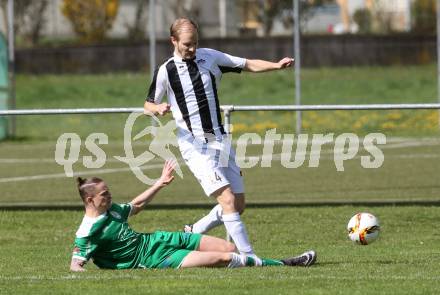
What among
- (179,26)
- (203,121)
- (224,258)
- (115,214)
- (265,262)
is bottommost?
(265,262)

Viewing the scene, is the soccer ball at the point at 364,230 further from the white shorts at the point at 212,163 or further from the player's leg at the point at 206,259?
the player's leg at the point at 206,259

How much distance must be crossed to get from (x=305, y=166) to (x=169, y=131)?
256 cm

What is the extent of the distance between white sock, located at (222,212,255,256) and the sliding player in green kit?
18cm

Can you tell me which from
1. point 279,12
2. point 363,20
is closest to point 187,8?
point 279,12

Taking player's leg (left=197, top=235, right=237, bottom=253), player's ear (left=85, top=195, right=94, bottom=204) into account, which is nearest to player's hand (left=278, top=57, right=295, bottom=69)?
player's leg (left=197, top=235, right=237, bottom=253)

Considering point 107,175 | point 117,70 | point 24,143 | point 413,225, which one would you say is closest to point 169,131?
point 107,175

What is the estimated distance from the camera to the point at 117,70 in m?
35.5

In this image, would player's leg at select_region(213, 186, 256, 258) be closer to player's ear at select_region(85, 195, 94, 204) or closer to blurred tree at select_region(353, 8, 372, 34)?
player's ear at select_region(85, 195, 94, 204)

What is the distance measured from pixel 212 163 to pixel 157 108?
711 mm

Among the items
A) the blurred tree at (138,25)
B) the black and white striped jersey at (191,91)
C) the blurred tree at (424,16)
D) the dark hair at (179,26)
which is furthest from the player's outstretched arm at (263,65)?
the blurred tree at (424,16)

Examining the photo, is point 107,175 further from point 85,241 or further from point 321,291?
point 321,291

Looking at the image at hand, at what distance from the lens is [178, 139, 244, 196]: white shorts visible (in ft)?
33.0

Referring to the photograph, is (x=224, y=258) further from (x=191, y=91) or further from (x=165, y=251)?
(x=191, y=91)

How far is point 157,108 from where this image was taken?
9797mm
